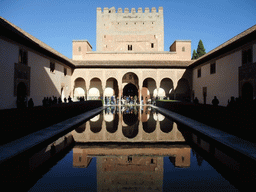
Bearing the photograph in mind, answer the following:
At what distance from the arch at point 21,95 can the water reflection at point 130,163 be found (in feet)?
30.1

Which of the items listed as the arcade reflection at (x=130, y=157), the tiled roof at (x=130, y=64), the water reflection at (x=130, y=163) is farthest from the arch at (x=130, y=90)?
the water reflection at (x=130, y=163)

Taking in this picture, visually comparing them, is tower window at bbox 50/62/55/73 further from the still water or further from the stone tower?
the stone tower

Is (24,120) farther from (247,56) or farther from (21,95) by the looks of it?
(247,56)

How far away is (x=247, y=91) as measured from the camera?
12648 millimetres

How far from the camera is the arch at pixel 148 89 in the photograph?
2789 cm

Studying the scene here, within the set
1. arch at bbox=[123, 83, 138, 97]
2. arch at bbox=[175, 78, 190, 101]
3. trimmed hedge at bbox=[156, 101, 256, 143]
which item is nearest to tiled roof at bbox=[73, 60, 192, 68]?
arch at bbox=[175, 78, 190, 101]

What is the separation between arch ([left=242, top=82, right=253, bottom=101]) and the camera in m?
12.2

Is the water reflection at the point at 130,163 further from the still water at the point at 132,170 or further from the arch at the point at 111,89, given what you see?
the arch at the point at 111,89

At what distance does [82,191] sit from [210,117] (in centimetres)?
693

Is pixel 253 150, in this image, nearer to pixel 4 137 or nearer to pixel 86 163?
pixel 86 163

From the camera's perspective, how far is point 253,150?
4473 mm

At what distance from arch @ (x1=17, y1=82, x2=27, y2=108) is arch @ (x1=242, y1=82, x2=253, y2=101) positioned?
15.3 meters

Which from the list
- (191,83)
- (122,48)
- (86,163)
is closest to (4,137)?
(86,163)

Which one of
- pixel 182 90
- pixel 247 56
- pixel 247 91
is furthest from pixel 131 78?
pixel 247 91
